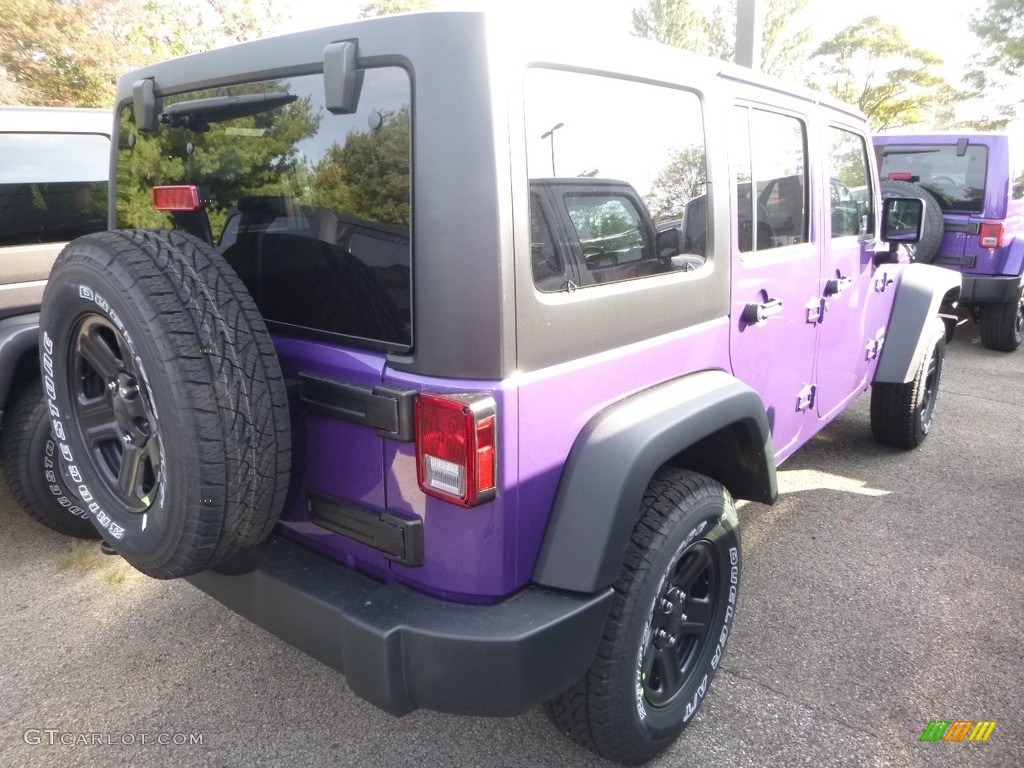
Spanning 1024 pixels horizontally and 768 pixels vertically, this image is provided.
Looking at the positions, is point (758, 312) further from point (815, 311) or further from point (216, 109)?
point (216, 109)

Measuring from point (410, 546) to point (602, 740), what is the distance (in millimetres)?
775

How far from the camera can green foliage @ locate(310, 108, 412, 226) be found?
1620 mm

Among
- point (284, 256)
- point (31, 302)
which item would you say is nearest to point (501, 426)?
point (284, 256)

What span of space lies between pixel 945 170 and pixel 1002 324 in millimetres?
1539

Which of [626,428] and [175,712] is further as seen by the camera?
[175,712]

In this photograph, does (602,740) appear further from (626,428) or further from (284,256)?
(284,256)

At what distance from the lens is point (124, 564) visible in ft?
10.6

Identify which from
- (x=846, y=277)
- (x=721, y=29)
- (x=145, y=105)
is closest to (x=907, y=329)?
(x=846, y=277)

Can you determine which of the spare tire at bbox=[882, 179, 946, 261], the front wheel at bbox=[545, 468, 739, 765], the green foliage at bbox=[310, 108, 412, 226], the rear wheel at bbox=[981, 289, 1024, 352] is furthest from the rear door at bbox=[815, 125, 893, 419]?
the rear wheel at bbox=[981, 289, 1024, 352]

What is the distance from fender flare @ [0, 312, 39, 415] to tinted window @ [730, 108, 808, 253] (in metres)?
2.81

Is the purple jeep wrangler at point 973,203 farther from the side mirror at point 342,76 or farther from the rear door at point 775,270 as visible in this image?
the side mirror at point 342,76

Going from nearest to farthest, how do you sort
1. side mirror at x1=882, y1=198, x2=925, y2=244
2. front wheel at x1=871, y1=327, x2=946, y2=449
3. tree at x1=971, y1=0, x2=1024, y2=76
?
1. side mirror at x1=882, y1=198, x2=925, y2=244
2. front wheel at x1=871, y1=327, x2=946, y2=449
3. tree at x1=971, y1=0, x2=1024, y2=76

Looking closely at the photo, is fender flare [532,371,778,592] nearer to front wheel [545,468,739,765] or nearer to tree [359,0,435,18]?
front wheel [545,468,739,765]

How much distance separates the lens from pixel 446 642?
1.61 metres
